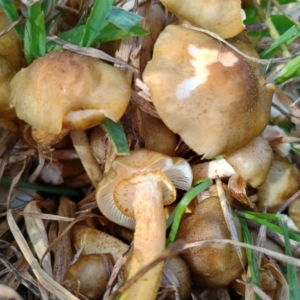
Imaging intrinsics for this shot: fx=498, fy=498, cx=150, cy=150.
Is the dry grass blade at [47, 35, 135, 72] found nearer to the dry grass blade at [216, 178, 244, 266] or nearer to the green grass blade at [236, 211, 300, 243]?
the dry grass blade at [216, 178, 244, 266]

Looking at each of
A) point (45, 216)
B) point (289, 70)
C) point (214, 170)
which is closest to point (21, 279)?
point (45, 216)

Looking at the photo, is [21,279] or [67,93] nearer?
[67,93]

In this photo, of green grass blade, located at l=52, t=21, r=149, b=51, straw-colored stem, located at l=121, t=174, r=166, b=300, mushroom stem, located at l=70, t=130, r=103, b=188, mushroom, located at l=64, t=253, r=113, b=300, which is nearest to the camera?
straw-colored stem, located at l=121, t=174, r=166, b=300

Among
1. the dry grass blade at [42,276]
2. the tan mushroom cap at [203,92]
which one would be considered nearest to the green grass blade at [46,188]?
the dry grass blade at [42,276]

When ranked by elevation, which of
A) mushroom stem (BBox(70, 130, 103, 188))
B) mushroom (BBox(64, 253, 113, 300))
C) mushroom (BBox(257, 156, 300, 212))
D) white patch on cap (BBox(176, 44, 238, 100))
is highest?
white patch on cap (BBox(176, 44, 238, 100))

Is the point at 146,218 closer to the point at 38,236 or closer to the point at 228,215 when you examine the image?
the point at 228,215

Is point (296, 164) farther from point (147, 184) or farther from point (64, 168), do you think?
point (64, 168)

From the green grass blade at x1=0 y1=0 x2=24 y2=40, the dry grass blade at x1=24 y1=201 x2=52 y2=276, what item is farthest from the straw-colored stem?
the green grass blade at x1=0 y1=0 x2=24 y2=40

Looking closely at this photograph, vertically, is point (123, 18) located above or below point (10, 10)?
below
